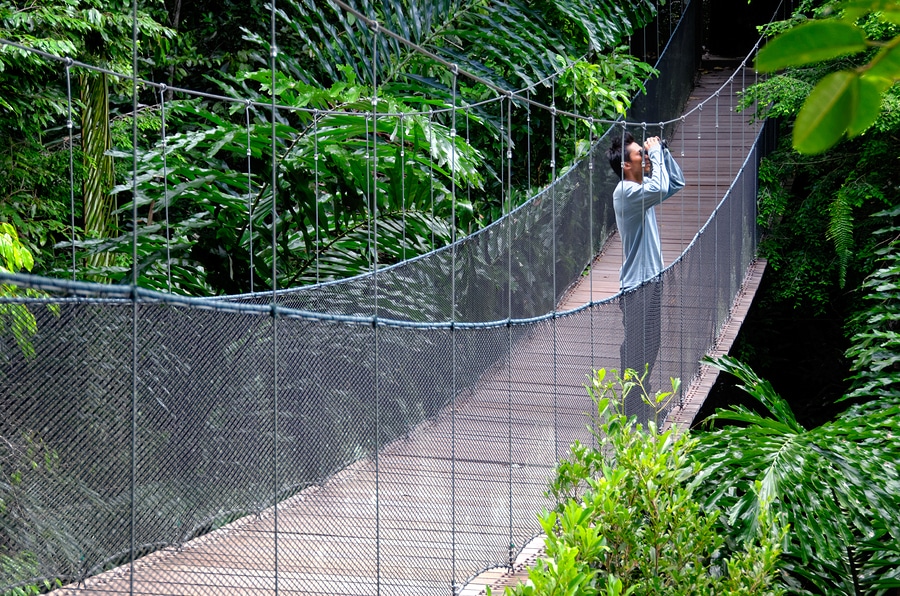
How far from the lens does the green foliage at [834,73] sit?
410 mm

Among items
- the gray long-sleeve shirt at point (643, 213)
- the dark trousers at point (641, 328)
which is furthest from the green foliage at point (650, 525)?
the gray long-sleeve shirt at point (643, 213)

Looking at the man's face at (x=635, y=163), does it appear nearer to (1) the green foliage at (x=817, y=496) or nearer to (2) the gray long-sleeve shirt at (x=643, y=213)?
(2) the gray long-sleeve shirt at (x=643, y=213)

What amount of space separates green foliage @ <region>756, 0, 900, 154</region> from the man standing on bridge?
2.99 m

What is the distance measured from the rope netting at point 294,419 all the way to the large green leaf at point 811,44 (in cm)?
73

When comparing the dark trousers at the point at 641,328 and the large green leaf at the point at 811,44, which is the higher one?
the large green leaf at the point at 811,44

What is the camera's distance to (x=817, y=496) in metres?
3.08

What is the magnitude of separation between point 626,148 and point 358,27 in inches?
83.3

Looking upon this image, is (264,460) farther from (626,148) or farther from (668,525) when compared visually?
(626,148)

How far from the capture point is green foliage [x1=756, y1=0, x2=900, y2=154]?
1.35 ft

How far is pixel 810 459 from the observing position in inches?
126

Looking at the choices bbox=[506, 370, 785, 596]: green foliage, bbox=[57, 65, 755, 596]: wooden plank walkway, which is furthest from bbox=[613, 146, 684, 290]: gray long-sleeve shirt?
bbox=[506, 370, 785, 596]: green foliage

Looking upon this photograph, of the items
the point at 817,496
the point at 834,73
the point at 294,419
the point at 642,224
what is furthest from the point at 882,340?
the point at 834,73

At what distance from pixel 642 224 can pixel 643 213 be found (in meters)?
0.07

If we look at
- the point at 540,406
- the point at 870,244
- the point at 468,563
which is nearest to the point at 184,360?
the point at 468,563
